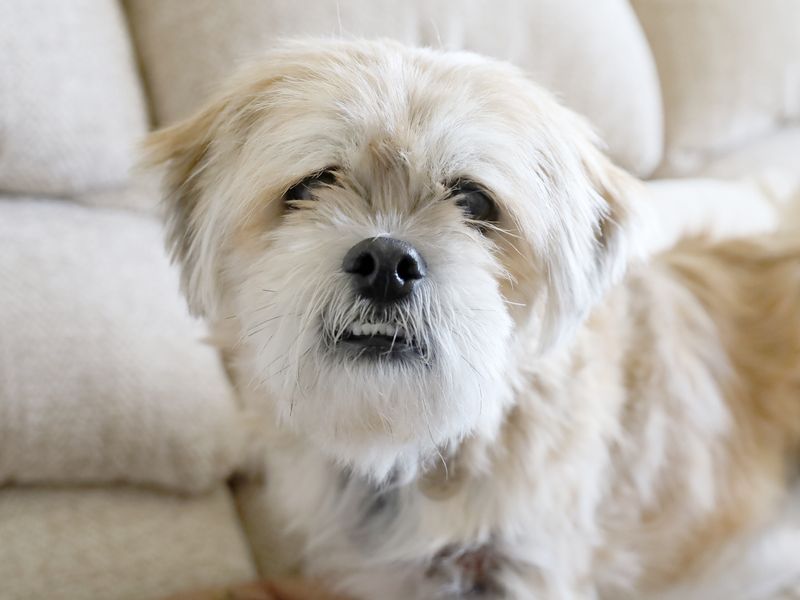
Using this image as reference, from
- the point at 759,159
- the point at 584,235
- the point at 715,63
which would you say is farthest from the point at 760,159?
the point at 584,235

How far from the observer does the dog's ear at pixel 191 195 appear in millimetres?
911

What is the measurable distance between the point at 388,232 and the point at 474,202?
12cm

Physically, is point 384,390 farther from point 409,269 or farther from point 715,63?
point 715,63

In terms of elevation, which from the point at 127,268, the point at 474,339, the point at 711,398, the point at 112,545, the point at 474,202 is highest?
the point at 474,202

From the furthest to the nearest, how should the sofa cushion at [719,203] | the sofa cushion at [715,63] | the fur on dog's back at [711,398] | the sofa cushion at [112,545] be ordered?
1. the sofa cushion at [715,63]
2. the sofa cushion at [719,203]
3. the fur on dog's back at [711,398]
4. the sofa cushion at [112,545]

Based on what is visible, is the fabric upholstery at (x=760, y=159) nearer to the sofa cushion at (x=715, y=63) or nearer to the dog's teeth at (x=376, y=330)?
the sofa cushion at (x=715, y=63)

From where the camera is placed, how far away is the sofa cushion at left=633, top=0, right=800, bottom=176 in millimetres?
1880

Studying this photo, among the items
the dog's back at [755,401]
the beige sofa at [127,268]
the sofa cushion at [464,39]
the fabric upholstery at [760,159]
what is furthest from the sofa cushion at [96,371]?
the fabric upholstery at [760,159]

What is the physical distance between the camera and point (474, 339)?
2.55 ft

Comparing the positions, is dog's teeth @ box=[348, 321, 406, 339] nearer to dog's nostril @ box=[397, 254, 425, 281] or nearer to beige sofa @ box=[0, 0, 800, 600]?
dog's nostril @ box=[397, 254, 425, 281]

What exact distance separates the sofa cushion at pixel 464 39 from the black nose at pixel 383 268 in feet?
1.80

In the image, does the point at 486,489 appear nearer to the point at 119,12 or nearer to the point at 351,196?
the point at 351,196

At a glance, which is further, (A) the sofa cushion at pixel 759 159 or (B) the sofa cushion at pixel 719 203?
(A) the sofa cushion at pixel 759 159

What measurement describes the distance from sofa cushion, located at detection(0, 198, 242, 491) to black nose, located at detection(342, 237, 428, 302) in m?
0.40
